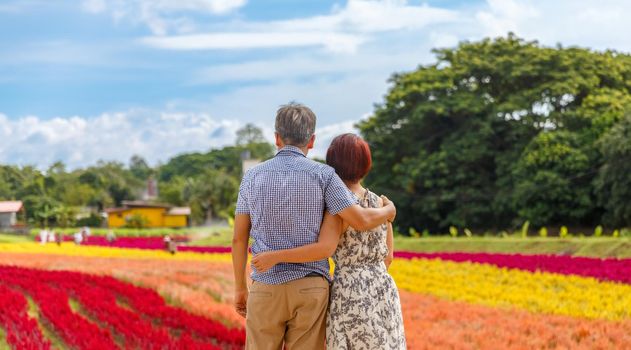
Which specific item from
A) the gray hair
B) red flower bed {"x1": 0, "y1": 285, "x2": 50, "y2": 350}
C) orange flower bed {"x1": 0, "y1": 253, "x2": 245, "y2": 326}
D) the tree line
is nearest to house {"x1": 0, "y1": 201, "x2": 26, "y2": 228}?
the tree line

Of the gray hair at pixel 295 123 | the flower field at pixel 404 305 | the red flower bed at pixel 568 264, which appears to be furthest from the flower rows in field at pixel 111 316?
the red flower bed at pixel 568 264

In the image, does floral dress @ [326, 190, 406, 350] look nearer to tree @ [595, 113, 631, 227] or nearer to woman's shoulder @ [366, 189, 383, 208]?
woman's shoulder @ [366, 189, 383, 208]

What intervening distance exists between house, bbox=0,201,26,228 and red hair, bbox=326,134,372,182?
3412 centimetres

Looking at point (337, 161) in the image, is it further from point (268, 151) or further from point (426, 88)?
point (268, 151)

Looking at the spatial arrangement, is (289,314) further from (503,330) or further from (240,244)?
(503,330)

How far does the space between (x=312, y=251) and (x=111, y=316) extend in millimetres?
5309

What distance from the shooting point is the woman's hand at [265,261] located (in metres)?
3.79

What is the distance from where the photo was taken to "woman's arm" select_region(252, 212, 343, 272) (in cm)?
374

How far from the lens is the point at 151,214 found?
2020 inches

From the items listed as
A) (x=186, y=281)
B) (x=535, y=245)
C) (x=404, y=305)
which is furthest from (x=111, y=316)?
(x=535, y=245)

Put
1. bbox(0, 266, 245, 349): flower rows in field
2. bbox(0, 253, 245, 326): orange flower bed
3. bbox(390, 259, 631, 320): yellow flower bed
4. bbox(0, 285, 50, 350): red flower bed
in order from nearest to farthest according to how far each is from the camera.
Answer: bbox(0, 285, 50, 350): red flower bed
bbox(0, 266, 245, 349): flower rows in field
bbox(0, 253, 245, 326): orange flower bed
bbox(390, 259, 631, 320): yellow flower bed

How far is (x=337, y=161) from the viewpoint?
3.93 metres

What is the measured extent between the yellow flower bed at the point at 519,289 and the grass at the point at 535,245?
12.9 ft

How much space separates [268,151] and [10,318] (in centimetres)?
6337
